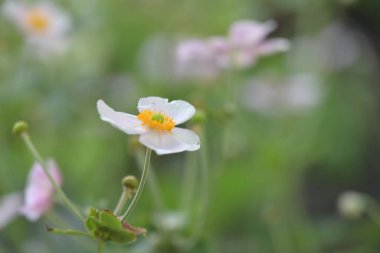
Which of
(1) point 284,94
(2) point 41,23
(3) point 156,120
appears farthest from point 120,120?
(1) point 284,94

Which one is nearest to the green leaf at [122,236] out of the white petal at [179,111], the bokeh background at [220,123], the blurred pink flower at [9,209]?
the white petal at [179,111]

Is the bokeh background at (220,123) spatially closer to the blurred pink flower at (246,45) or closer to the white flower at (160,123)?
the blurred pink flower at (246,45)

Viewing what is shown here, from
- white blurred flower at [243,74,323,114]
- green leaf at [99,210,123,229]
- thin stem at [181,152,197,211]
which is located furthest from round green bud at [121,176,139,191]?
white blurred flower at [243,74,323,114]

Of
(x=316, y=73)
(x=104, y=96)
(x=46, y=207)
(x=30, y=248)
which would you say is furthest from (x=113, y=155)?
(x=46, y=207)

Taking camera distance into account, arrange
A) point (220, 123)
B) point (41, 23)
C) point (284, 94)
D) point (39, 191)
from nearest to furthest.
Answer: point (39, 191)
point (220, 123)
point (41, 23)
point (284, 94)

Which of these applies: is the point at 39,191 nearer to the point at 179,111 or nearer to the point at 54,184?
the point at 54,184

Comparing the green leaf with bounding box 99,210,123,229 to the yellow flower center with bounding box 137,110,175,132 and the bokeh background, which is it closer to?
the yellow flower center with bounding box 137,110,175,132
